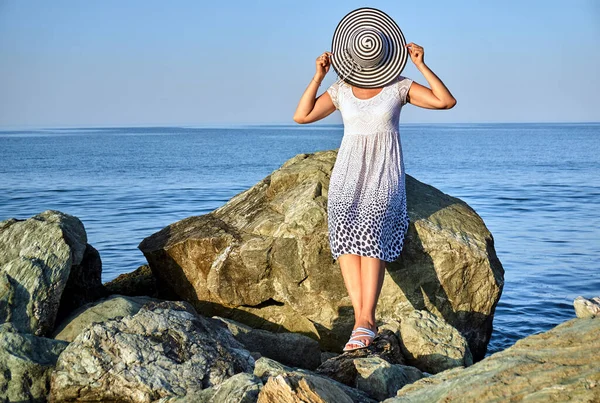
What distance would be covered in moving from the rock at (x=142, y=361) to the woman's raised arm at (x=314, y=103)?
2.21 m

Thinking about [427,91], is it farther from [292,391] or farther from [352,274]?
[292,391]

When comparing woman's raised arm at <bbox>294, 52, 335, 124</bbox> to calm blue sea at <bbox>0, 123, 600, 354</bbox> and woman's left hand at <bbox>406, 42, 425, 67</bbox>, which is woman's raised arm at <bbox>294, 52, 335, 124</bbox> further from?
calm blue sea at <bbox>0, 123, 600, 354</bbox>

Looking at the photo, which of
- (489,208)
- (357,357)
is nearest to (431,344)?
(357,357)

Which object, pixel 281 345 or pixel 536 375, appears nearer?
pixel 536 375

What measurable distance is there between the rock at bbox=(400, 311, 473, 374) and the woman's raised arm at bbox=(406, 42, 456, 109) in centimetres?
175

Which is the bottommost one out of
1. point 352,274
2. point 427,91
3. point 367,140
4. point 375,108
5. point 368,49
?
point 352,274

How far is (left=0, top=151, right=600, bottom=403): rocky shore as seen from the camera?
13.8 feet

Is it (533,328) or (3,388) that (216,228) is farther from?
(533,328)

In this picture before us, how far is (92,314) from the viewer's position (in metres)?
6.89

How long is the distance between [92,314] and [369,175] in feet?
8.85

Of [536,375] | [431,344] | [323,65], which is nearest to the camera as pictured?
[536,375]

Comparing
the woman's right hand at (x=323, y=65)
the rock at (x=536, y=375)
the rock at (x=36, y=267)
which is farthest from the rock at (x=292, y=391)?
the woman's right hand at (x=323, y=65)

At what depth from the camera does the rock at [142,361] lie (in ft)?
17.3

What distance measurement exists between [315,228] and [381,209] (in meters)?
0.85
